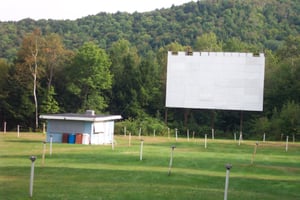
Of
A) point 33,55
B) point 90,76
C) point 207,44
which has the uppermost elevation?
point 207,44

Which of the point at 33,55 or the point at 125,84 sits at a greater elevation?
the point at 33,55

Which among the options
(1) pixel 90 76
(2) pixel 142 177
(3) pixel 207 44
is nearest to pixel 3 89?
(1) pixel 90 76

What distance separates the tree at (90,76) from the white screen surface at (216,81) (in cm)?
1568

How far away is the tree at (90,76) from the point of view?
70562mm

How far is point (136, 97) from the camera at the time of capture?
2894 inches

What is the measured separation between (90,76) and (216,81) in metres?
19.6

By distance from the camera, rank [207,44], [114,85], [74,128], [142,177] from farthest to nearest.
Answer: [207,44] → [114,85] → [74,128] → [142,177]

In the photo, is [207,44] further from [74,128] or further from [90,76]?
[74,128]

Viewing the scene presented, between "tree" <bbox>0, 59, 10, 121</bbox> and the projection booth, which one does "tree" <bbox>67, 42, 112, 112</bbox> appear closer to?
"tree" <bbox>0, 59, 10, 121</bbox>

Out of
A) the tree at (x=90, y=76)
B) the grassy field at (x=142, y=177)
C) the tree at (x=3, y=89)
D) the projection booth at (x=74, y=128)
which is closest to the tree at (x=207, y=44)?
the tree at (x=90, y=76)

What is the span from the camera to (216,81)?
56938mm

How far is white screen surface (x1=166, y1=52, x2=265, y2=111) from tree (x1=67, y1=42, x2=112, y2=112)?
617 inches

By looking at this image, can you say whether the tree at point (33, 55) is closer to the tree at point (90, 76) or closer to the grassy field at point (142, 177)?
the tree at point (90, 76)

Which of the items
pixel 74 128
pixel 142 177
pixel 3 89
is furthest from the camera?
pixel 3 89
